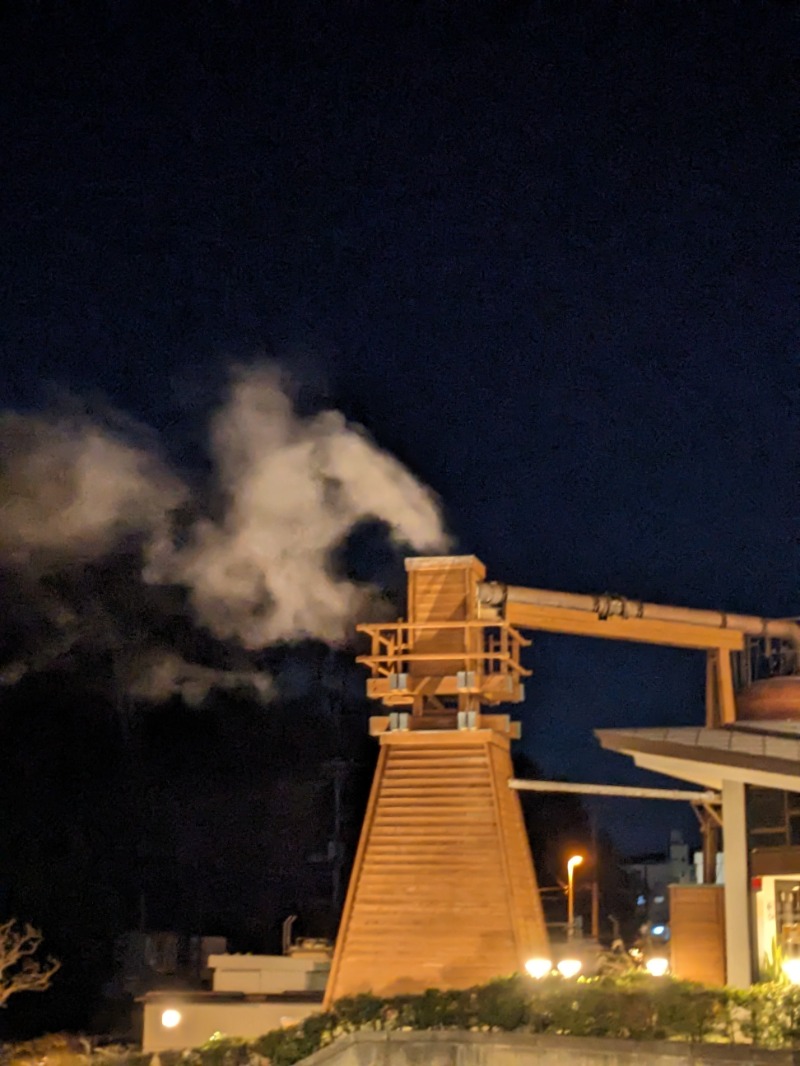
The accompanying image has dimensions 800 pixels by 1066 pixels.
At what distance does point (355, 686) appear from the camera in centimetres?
4478

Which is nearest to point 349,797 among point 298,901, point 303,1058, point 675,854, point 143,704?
point 298,901

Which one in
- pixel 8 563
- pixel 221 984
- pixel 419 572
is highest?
pixel 8 563

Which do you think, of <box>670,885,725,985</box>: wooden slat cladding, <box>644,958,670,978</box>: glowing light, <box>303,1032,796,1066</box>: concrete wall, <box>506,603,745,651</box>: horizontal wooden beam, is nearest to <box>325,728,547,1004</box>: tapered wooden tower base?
<box>506,603,745,651</box>: horizontal wooden beam

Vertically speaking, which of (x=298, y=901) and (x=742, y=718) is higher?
(x=742, y=718)

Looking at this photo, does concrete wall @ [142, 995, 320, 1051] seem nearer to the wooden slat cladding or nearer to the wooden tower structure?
the wooden tower structure

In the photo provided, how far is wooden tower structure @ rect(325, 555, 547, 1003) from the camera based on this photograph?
1973cm

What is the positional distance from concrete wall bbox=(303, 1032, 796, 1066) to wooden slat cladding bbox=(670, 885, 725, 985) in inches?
171

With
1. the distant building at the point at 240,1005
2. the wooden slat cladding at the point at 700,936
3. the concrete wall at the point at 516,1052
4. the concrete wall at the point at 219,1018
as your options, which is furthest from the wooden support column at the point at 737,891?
the concrete wall at the point at 219,1018

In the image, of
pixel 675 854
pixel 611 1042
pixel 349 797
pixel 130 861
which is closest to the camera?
pixel 611 1042

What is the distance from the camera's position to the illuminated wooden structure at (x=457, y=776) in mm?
19797

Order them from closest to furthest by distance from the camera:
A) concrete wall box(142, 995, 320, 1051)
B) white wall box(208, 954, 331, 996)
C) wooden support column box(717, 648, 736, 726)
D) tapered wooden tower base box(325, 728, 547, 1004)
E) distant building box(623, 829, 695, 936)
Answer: tapered wooden tower base box(325, 728, 547, 1004)
wooden support column box(717, 648, 736, 726)
concrete wall box(142, 995, 320, 1051)
white wall box(208, 954, 331, 996)
distant building box(623, 829, 695, 936)

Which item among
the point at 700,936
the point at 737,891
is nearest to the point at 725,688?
the point at 700,936

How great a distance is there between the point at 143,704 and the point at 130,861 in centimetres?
470

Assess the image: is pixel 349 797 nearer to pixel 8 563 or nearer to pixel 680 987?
pixel 8 563
